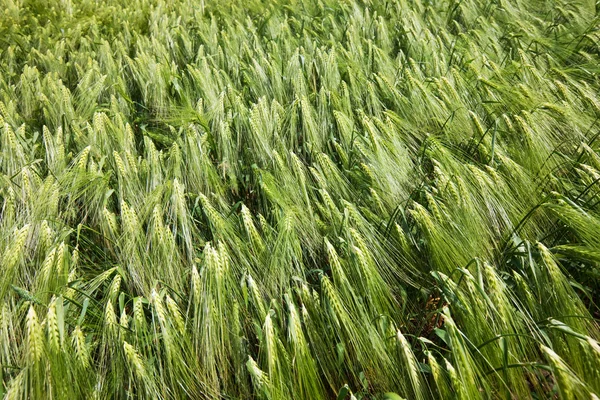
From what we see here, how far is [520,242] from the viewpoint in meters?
1.21

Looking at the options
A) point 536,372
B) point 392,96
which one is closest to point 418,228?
point 536,372

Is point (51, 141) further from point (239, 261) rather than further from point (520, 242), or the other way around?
point (520, 242)

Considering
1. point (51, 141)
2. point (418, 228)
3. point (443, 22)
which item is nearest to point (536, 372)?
point (418, 228)

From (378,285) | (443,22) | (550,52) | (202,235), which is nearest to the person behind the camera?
(378,285)

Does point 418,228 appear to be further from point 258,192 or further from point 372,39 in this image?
point 372,39

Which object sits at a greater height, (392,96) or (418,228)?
(392,96)

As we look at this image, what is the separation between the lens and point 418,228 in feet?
4.37

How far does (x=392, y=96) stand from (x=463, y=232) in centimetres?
85

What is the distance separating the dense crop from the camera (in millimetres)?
1022

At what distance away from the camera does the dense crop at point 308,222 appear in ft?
3.35

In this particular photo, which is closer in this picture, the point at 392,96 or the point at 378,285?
the point at 378,285

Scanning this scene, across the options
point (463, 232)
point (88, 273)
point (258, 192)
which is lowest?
point (88, 273)

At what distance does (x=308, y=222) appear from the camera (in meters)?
1.37

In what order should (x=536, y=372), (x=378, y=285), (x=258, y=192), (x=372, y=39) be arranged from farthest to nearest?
1. (x=372, y=39)
2. (x=258, y=192)
3. (x=378, y=285)
4. (x=536, y=372)
